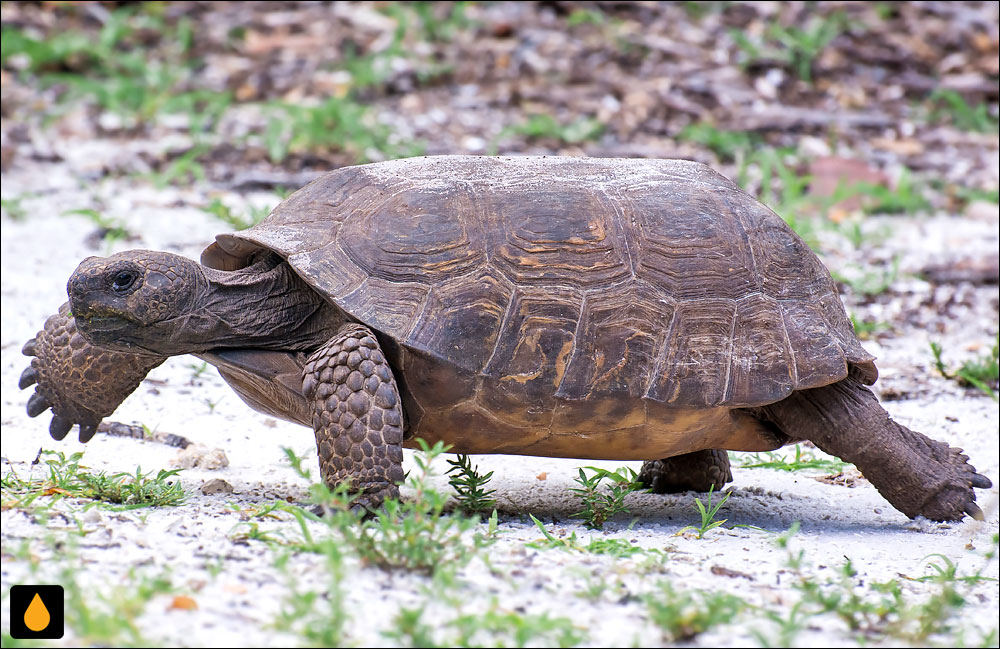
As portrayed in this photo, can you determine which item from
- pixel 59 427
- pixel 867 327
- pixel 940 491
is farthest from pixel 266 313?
pixel 867 327

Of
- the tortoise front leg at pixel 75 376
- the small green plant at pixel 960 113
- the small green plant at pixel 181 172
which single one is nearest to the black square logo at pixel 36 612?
the tortoise front leg at pixel 75 376

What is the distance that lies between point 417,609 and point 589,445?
1508 mm

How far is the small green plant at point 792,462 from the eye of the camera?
4891mm

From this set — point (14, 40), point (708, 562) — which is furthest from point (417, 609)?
point (14, 40)

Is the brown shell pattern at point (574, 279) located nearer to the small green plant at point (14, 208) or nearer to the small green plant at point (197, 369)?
the small green plant at point (197, 369)

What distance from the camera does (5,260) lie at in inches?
265

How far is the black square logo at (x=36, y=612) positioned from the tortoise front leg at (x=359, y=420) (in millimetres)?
1173

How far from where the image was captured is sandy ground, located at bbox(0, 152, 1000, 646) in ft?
8.39

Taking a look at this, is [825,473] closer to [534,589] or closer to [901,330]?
[901,330]

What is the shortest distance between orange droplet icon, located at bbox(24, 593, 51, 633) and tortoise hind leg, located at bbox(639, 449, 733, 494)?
2761mm

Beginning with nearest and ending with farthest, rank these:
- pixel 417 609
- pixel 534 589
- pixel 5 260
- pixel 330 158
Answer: pixel 417 609
pixel 534 589
pixel 5 260
pixel 330 158

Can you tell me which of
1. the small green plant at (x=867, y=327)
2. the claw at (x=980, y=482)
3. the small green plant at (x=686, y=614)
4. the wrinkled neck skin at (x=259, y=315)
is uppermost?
the small green plant at (x=686, y=614)

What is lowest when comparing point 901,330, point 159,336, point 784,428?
point 901,330

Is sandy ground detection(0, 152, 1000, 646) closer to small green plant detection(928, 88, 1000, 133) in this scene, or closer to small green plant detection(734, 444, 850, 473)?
small green plant detection(734, 444, 850, 473)
